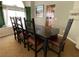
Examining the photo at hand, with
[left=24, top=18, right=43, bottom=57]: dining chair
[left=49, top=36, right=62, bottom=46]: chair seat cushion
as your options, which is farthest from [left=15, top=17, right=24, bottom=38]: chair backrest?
[left=49, top=36, right=62, bottom=46]: chair seat cushion

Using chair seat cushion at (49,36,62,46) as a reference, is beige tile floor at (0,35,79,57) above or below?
below

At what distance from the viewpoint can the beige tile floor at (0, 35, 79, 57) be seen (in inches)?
76.6

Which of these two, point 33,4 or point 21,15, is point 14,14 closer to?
point 21,15

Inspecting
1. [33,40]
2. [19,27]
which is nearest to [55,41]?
[33,40]

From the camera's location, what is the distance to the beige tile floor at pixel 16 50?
1946mm

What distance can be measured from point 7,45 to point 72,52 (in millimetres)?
1268

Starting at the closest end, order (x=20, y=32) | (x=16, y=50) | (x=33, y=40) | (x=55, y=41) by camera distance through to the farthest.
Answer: (x=55, y=41), (x=33, y=40), (x=16, y=50), (x=20, y=32)

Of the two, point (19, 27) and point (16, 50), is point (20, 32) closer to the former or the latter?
point (19, 27)

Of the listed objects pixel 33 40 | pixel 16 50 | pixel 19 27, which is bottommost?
pixel 16 50

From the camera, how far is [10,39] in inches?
82.1

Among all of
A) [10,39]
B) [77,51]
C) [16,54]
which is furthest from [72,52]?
[10,39]

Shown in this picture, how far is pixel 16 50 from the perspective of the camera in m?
2.10

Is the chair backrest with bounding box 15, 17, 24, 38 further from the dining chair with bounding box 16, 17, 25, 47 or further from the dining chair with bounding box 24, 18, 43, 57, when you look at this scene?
the dining chair with bounding box 24, 18, 43, 57

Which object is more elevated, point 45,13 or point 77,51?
point 45,13
